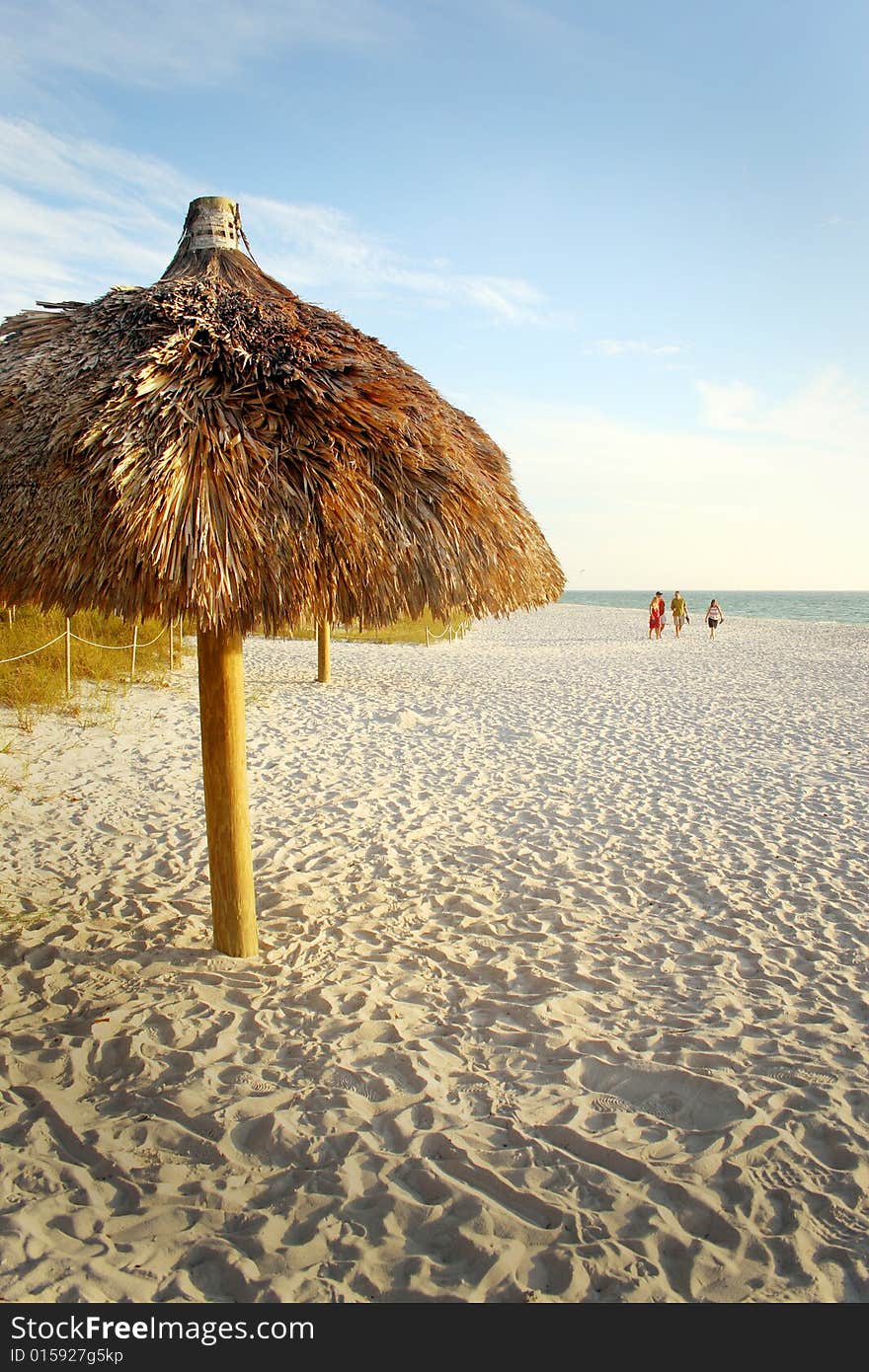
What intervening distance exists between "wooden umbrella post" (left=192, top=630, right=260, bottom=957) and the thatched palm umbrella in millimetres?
14

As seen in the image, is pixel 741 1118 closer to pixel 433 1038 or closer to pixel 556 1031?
pixel 556 1031

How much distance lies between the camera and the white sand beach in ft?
7.72

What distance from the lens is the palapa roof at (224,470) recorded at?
302 cm

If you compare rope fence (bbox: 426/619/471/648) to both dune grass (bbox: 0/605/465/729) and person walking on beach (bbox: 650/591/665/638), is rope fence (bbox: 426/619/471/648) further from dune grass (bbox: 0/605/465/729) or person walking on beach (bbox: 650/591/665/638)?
dune grass (bbox: 0/605/465/729)

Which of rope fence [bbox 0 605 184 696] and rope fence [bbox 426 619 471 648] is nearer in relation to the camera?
rope fence [bbox 0 605 184 696]

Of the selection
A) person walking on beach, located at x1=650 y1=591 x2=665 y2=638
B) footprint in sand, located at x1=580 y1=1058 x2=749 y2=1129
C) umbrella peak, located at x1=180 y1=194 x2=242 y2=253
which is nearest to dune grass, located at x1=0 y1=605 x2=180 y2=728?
umbrella peak, located at x1=180 y1=194 x2=242 y2=253

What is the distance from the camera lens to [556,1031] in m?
3.51

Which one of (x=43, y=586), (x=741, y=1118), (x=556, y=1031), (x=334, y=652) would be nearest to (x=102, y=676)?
(x=334, y=652)

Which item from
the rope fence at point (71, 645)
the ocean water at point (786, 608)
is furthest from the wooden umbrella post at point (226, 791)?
the ocean water at point (786, 608)

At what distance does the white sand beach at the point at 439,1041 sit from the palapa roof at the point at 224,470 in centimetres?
177

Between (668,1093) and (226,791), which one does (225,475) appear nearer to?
(226,791)

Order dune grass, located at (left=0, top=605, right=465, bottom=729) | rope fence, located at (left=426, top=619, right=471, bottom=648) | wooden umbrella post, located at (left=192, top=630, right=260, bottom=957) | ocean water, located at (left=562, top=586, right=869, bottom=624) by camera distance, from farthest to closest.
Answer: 1. ocean water, located at (left=562, top=586, right=869, bottom=624)
2. rope fence, located at (left=426, top=619, right=471, bottom=648)
3. dune grass, located at (left=0, top=605, right=465, bottom=729)
4. wooden umbrella post, located at (left=192, top=630, right=260, bottom=957)

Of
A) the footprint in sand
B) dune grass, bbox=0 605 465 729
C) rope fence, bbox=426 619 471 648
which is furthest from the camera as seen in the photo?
rope fence, bbox=426 619 471 648
